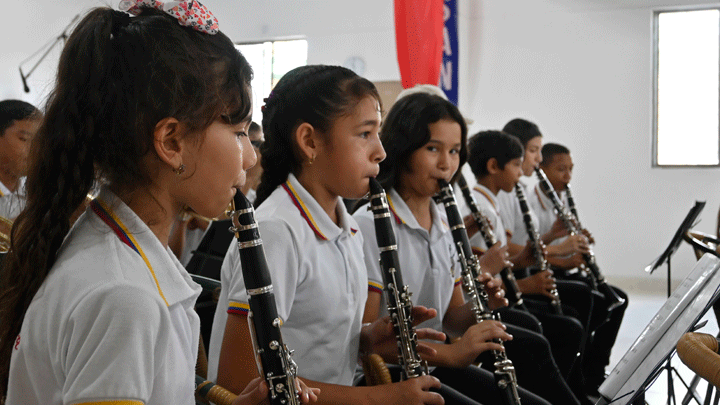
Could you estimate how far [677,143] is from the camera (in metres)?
6.92

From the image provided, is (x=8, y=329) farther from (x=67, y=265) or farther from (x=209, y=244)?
(x=209, y=244)

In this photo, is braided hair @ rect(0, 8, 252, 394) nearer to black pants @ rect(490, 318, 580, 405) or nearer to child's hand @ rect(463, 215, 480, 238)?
Result: black pants @ rect(490, 318, 580, 405)

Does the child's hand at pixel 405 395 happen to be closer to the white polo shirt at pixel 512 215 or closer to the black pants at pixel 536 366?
the black pants at pixel 536 366

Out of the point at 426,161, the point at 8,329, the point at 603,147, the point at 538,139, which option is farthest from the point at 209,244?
the point at 603,147

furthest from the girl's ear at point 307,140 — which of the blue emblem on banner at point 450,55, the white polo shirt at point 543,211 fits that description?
the blue emblem on banner at point 450,55

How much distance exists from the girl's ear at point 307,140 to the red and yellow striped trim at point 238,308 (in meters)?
0.43

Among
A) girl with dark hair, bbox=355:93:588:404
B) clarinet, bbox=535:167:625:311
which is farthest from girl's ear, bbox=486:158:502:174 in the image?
girl with dark hair, bbox=355:93:588:404

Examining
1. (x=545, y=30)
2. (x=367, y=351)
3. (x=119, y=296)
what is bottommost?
(x=367, y=351)

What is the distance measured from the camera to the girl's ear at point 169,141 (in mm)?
870

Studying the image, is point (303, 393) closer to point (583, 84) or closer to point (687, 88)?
point (583, 84)

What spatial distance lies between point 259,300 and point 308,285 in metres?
0.37

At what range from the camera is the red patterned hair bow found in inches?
35.2

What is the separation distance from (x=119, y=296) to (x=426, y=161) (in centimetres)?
151

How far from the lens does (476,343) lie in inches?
68.7
